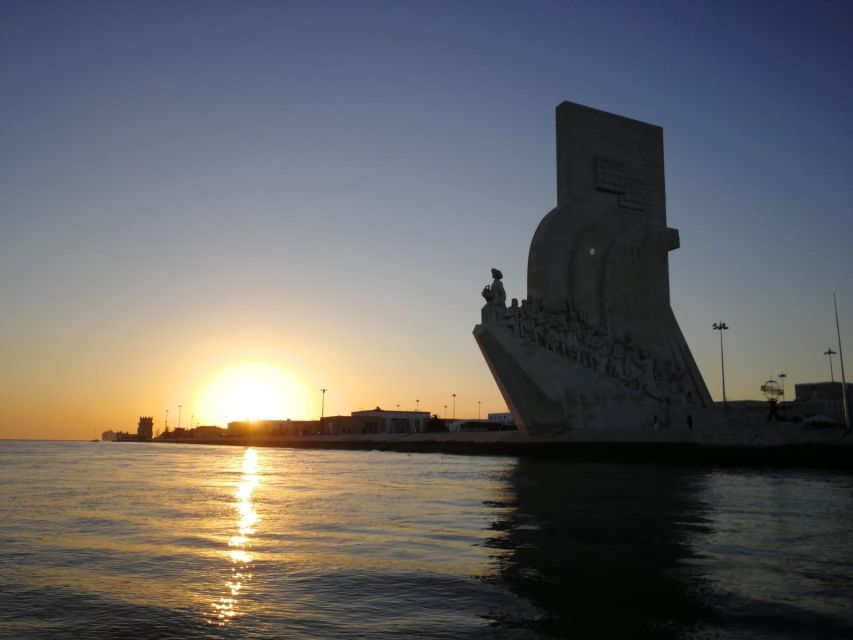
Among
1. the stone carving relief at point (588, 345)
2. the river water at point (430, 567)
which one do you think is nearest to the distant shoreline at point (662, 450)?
the stone carving relief at point (588, 345)

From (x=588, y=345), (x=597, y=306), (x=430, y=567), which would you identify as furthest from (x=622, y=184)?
(x=430, y=567)

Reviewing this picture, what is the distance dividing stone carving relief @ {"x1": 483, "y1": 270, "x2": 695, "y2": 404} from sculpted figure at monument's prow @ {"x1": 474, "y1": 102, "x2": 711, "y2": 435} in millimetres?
50

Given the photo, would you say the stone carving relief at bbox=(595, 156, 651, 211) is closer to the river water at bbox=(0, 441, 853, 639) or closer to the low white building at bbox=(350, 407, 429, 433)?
the river water at bbox=(0, 441, 853, 639)

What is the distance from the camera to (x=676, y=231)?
106ft

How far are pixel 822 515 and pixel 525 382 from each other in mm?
17935

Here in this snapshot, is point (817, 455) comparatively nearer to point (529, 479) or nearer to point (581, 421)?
point (529, 479)

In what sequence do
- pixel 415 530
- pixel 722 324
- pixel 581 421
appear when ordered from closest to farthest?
pixel 415 530 → pixel 581 421 → pixel 722 324

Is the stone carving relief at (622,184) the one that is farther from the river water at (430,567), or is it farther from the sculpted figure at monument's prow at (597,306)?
the river water at (430,567)

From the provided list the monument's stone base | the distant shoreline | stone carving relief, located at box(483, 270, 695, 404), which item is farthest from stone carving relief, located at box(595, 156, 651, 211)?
the distant shoreline

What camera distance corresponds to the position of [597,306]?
2958 cm

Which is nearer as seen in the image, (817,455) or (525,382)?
(817,455)

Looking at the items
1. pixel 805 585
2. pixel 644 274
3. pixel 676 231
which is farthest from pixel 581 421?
pixel 805 585

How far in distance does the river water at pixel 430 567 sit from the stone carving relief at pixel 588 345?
16.6 meters

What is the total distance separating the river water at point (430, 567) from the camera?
3.21 metres
